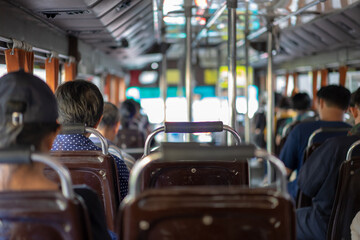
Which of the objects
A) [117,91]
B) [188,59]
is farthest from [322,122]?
[117,91]

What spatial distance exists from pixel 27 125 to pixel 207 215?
2.43 feet

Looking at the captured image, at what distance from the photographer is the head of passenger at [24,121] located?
6.12ft

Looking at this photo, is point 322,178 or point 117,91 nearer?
point 322,178

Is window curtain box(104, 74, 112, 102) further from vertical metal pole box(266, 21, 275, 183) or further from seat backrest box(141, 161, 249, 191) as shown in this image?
seat backrest box(141, 161, 249, 191)

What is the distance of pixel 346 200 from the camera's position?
116 inches

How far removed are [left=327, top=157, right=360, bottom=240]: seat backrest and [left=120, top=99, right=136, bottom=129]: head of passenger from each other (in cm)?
524

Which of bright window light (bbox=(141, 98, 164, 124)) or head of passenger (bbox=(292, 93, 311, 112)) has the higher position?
head of passenger (bbox=(292, 93, 311, 112))

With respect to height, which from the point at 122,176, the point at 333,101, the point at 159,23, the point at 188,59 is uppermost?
the point at 159,23

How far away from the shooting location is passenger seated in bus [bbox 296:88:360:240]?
11.6 feet

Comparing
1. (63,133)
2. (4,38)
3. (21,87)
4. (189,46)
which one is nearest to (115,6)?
(189,46)

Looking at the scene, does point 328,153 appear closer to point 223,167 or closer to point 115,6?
point 223,167

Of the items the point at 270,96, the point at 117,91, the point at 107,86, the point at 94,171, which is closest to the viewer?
the point at 94,171

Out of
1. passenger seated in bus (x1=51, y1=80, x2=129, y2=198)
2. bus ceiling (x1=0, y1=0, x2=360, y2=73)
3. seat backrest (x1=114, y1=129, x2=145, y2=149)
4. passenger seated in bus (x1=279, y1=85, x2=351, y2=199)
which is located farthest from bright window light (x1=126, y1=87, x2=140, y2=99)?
passenger seated in bus (x1=51, y1=80, x2=129, y2=198)

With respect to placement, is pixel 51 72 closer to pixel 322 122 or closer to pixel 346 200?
pixel 322 122
